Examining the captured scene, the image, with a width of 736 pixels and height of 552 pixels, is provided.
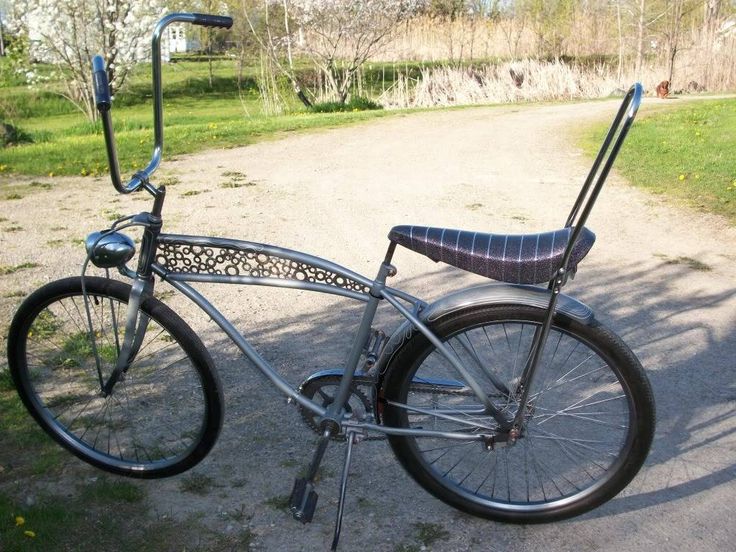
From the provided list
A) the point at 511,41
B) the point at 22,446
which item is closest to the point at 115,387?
the point at 22,446

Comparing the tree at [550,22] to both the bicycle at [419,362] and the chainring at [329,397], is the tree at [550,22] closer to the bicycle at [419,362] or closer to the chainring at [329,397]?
the bicycle at [419,362]

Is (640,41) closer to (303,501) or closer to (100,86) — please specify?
(303,501)

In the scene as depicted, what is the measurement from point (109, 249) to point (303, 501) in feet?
3.51

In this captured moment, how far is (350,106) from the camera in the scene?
15.5 meters

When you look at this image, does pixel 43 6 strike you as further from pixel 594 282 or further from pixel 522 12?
pixel 522 12

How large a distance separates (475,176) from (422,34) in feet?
52.5

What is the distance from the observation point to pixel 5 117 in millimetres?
17734

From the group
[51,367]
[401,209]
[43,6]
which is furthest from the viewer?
[43,6]

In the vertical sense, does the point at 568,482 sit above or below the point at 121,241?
below

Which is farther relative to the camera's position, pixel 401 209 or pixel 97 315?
pixel 401 209

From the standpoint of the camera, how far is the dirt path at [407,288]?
2.88 meters

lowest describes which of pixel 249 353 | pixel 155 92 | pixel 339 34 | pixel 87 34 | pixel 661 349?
pixel 661 349

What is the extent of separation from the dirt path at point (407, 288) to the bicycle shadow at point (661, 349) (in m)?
0.01

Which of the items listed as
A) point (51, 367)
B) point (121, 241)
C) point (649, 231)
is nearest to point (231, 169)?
point (649, 231)
